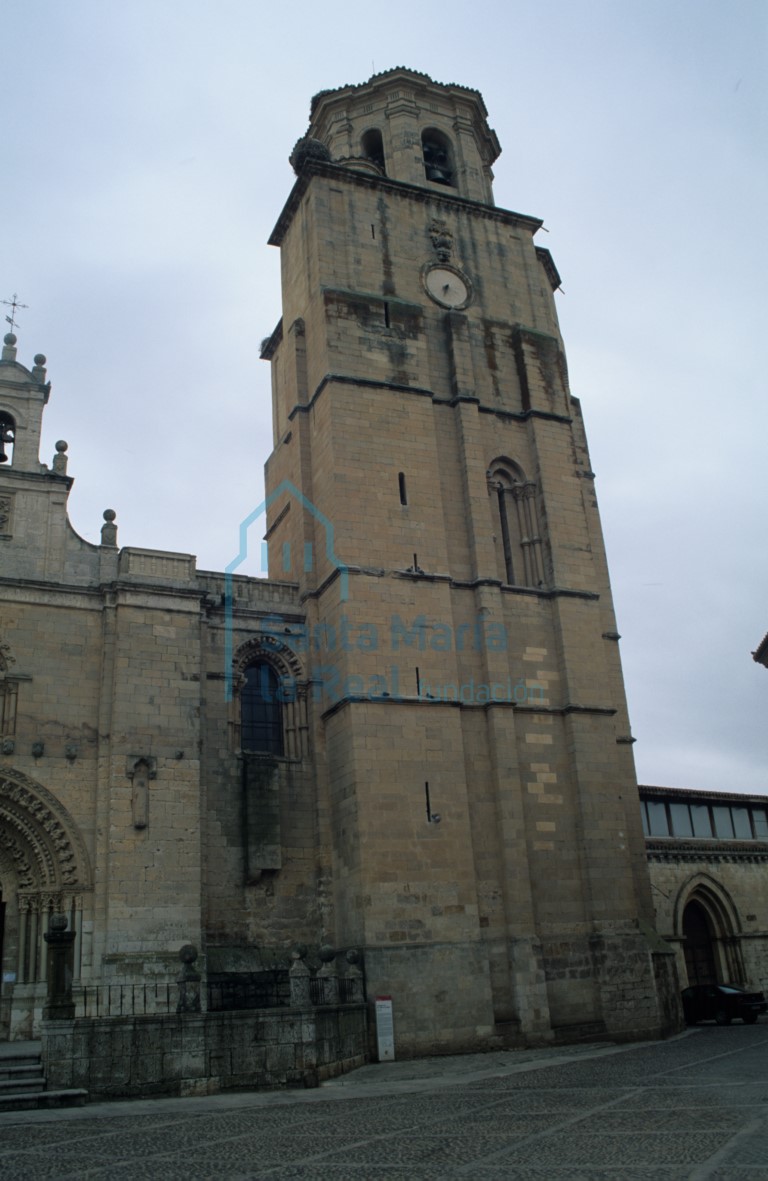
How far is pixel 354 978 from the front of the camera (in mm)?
17234

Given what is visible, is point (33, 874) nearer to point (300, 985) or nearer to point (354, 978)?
point (300, 985)

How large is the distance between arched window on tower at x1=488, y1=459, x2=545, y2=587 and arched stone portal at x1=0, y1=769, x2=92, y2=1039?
10.4 meters

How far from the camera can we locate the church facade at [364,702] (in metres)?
17.9

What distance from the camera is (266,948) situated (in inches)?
741

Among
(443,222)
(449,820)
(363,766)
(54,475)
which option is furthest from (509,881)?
(443,222)

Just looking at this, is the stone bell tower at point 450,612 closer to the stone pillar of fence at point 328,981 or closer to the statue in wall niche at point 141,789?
the stone pillar of fence at point 328,981

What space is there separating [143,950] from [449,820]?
592 centimetres

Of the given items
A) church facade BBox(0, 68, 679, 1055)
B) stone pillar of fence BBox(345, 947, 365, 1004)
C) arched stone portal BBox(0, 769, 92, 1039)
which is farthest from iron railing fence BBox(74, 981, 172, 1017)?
stone pillar of fence BBox(345, 947, 365, 1004)

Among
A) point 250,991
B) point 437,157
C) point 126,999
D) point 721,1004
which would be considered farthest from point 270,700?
point 437,157

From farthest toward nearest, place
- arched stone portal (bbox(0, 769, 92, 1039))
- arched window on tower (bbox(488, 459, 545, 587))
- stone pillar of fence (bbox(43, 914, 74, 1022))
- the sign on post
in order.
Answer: arched window on tower (bbox(488, 459, 545, 587)), arched stone portal (bbox(0, 769, 92, 1039)), the sign on post, stone pillar of fence (bbox(43, 914, 74, 1022))

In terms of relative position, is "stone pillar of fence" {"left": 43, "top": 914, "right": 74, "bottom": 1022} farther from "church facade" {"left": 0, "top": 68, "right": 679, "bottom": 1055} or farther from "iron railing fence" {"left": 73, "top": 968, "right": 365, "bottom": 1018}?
"church facade" {"left": 0, "top": 68, "right": 679, "bottom": 1055}

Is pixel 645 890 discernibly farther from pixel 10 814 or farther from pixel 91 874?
pixel 10 814

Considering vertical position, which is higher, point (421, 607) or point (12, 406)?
point (12, 406)

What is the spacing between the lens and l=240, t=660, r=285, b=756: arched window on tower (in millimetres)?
20750
